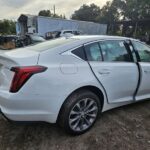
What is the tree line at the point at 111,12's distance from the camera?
39.9 meters

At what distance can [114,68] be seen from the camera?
11.0 feet

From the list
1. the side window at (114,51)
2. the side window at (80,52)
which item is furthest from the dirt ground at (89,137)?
the side window at (80,52)

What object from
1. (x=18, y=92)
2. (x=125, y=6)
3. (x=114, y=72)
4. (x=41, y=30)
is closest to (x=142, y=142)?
(x=114, y=72)

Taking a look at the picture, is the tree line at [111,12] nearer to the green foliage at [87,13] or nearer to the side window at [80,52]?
the green foliage at [87,13]

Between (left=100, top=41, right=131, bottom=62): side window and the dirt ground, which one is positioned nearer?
the dirt ground

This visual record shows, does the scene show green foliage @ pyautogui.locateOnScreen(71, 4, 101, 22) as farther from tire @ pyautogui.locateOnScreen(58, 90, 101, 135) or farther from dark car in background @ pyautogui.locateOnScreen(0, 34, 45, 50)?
tire @ pyautogui.locateOnScreen(58, 90, 101, 135)

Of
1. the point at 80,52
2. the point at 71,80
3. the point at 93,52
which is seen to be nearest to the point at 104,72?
the point at 93,52

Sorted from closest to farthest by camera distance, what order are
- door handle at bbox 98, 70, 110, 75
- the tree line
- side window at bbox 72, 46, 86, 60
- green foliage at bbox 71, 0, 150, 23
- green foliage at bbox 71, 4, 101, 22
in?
side window at bbox 72, 46, 86, 60 < door handle at bbox 98, 70, 110, 75 < the tree line < green foliage at bbox 71, 0, 150, 23 < green foliage at bbox 71, 4, 101, 22

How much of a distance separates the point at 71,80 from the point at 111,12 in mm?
51179

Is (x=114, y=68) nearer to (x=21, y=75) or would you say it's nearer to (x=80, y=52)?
(x=80, y=52)

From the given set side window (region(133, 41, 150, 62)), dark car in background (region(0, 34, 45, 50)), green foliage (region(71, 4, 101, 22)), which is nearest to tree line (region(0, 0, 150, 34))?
green foliage (region(71, 4, 101, 22))

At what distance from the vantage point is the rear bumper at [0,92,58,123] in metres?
2.63

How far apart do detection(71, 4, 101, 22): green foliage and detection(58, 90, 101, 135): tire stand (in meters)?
59.6

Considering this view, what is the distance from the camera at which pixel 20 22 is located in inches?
1314
